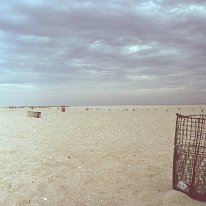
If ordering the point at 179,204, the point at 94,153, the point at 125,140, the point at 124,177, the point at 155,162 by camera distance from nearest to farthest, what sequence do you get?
the point at 179,204 < the point at 124,177 < the point at 155,162 < the point at 94,153 < the point at 125,140

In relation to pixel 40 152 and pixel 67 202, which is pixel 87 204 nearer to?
pixel 67 202

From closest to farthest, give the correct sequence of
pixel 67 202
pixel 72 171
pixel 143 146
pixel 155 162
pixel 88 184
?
pixel 67 202
pixel 88 184
pixel 72 171
pixel 155 162
pixel 143 146

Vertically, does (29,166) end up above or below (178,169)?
below

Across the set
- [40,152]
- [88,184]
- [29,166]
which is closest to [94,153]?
[40,152]

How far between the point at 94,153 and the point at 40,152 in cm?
242

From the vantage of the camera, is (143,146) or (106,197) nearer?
(106,197)

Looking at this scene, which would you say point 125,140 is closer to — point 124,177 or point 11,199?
point 124,177

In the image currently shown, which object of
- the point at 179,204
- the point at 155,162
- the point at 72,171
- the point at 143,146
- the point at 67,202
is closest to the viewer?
the point at 179,204

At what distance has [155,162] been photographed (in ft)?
37.7

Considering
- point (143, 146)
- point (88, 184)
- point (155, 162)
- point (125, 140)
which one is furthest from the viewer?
point (125, 140)

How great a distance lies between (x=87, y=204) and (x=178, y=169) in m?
2.55

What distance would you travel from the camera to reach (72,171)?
33.2 feet

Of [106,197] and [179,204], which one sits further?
[106,197]

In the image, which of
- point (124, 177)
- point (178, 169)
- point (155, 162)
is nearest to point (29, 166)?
point (124, 177)
